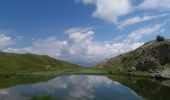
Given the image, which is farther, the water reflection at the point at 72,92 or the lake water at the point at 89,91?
the lake water at the point at 89,91

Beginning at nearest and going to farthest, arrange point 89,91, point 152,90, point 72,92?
1. point 72,92
2. point 89,91
3. point 152,90

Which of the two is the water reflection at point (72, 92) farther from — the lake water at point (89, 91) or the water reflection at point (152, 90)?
the water reflection at point (152, 90)

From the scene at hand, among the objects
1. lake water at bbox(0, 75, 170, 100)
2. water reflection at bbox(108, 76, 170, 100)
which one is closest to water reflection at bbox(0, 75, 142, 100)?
lake water at bbox(0, 75, 170, 100)

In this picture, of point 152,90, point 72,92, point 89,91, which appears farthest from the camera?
point 152,90

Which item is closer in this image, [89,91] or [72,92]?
[72,92]

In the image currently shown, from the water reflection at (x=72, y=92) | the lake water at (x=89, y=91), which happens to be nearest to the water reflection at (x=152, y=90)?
the lake water at (x=89, y=91)

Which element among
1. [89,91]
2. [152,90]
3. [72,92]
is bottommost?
[72,92]

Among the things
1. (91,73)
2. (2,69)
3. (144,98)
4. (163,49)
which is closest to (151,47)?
(163,49)

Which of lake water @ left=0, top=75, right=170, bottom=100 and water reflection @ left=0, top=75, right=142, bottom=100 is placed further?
lake water @ left=0, top=75, right=170, bottom=100

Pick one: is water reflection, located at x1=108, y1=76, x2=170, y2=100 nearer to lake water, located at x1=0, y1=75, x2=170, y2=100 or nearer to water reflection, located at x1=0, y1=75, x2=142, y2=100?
lake water, located at x1=0, y1=75, x2=170, y2=100

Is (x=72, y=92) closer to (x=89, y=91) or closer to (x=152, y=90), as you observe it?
(x=89, y=91)

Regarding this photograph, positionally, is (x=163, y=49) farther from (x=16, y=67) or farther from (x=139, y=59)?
(x=16, y=67)

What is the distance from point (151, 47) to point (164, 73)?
40.4 meters

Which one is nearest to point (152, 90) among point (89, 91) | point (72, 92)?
point (89, 91)
